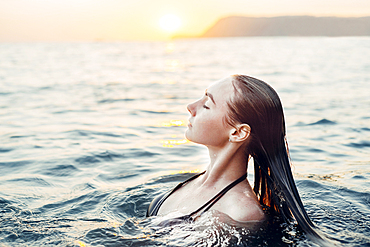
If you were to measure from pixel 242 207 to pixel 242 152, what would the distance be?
16.2 inches

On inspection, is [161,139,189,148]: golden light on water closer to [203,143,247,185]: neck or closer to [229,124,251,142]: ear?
[203,143,247,185]: neck

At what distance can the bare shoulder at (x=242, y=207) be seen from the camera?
8.50ft

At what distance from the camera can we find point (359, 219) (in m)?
3.49

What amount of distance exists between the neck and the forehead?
1.13ft

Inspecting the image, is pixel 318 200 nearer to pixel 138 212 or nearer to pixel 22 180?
pixel 138 212

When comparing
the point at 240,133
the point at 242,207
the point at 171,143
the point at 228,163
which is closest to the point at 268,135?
the point at 240,133

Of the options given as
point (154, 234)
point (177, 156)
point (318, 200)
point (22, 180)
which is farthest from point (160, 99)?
point (154, 234)

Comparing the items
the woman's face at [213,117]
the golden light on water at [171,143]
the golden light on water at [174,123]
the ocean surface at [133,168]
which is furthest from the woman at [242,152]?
the golden light on water at [174,123]

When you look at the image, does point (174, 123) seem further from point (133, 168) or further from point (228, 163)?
point (228, 163)

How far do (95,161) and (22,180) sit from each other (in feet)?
3.76

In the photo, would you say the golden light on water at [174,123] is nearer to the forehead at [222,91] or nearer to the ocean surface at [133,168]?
the ocean surface at [133,168]

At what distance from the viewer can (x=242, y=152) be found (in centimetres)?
276

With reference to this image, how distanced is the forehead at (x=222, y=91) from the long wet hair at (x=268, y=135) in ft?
0.12

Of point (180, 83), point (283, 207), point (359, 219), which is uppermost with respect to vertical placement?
point (180, 83)
